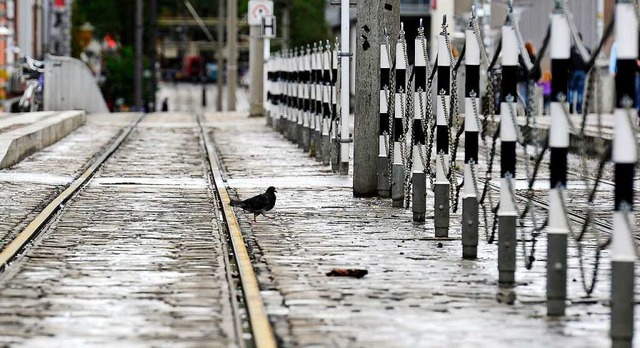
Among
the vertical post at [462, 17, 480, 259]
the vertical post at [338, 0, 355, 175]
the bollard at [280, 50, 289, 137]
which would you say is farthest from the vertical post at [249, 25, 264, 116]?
the vertical post at [462, 17, 480, 259]

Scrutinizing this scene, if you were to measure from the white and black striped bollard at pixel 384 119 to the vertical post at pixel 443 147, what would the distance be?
318cm

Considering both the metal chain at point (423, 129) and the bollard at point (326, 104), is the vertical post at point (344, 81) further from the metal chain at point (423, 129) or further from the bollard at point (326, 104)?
the metal chain at point (423, 129)

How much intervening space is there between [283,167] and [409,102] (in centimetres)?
658

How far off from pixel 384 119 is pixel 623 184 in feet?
27.6

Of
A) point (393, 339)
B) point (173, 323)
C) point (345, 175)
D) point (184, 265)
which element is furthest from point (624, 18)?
point (345, 175)

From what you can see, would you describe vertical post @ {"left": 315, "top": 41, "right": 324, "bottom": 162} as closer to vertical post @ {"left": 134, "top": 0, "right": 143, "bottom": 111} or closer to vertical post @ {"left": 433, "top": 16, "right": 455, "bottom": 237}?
vertical post @ {"left": 433, "top": 16, "right": 455, "bottom": 237}

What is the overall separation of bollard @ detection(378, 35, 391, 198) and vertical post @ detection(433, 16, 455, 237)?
3.28 m

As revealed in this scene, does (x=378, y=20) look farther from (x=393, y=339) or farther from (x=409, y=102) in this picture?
(x=393, y=339)

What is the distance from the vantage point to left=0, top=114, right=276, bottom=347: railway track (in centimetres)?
794

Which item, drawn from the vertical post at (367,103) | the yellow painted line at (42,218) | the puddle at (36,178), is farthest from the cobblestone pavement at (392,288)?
the puddle at (36,178)

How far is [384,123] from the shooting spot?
52.0 feet

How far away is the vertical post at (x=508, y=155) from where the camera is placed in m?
9.25

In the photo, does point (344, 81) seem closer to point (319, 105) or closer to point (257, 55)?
point (319, 105)

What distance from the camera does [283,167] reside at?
21.0m
